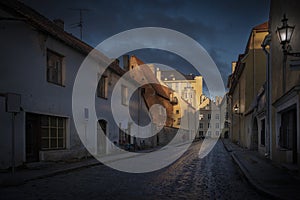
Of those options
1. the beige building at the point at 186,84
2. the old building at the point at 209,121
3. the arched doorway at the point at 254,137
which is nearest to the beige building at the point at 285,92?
the arched doorway at the point at 254,137

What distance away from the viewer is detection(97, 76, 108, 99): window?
73.4ft

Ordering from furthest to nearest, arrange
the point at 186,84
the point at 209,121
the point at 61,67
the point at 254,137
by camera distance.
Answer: the point at 209,121
the point at 186,84
the point at 254,137
the point at 61,67

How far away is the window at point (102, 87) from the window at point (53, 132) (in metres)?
5.21

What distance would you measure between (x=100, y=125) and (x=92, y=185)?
506 inches

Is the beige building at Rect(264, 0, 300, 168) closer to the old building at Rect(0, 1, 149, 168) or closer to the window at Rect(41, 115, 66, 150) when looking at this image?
the old building at Rect(0, 1, 149, 168)

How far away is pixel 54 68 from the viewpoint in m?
16.7

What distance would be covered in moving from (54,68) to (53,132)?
2955 mm

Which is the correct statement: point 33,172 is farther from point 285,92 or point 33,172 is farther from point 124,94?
point 124,94

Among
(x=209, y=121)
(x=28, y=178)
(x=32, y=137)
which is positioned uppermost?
(x=32, y=137)

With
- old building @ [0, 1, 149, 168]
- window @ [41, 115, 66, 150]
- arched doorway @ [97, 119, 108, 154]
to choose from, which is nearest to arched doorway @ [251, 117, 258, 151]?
arched doorway @ [97, 119, 108, 154]

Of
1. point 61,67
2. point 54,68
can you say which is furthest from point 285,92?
point 61,67

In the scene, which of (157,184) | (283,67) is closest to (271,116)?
(283,67)

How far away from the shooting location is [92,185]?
9.81 metres

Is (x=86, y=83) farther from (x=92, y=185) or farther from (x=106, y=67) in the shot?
(x=92, y=185)
